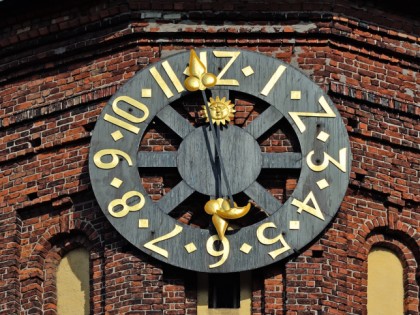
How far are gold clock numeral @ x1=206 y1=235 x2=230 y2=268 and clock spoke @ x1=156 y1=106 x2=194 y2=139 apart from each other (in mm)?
1280

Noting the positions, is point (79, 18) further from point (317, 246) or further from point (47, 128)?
point (317, 246)

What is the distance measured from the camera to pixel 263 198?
32.8 meters

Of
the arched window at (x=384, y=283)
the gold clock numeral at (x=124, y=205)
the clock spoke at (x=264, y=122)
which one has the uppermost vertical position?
the clock spoke at (x=264, y=122)

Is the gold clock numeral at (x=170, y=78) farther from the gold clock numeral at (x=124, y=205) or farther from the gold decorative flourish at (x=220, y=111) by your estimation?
the gold clock numeral at (x=124, y=205)

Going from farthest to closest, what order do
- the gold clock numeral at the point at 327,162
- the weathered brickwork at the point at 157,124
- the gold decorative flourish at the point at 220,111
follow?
the weathered brickwork at the point at 157,124, the gold decorative flourish at the point at 220,111, the gold clock numeral at the point at 327,162

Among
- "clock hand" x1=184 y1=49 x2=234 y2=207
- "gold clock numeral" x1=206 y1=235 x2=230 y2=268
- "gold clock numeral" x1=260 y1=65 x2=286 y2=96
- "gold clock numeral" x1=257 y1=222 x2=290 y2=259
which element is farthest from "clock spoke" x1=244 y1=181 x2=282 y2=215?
"gold clock numeral" x1=260 y1=65 x2=286 y2=96

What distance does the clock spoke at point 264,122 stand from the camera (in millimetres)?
33156

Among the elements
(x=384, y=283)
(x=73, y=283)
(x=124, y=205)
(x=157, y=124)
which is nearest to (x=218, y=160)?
(x=157, y=124)

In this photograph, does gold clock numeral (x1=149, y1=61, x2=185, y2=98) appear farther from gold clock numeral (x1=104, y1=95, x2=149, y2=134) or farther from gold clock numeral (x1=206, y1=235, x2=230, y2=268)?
gold clock numeral (x1=206, y1=235, x2=230, y2=268)

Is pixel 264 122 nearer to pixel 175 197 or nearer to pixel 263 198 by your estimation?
pixel 263 198

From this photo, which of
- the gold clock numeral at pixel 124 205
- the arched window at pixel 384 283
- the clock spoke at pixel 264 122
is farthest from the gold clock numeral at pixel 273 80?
the arched window at pixel 384 283

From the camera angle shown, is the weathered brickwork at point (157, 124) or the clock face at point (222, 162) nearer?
the clock face at point (222, 162)

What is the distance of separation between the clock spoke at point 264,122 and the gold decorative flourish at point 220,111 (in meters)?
0.24

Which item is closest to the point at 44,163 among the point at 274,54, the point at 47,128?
the point at 47,128
